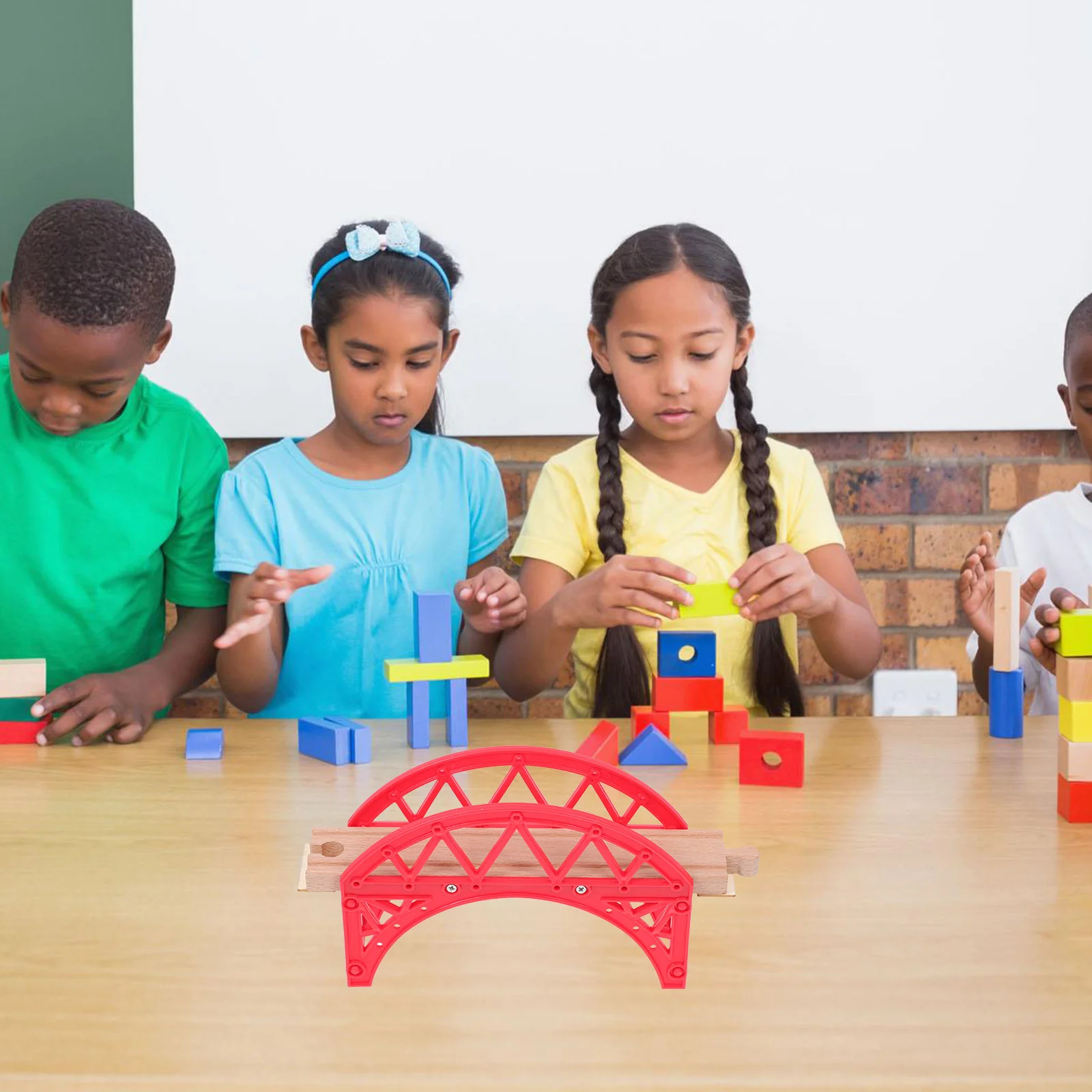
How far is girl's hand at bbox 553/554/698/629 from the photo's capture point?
128 cm

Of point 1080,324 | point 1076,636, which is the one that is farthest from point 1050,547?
point 1076,636

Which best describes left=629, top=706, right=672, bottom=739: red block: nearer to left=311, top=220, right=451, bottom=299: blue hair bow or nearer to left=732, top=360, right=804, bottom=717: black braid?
left=732, top=360, right=804, bottom=717: black braid

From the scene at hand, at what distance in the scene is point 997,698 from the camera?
4.27 feet

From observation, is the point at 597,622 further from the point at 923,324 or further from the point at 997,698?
the point at 923,324

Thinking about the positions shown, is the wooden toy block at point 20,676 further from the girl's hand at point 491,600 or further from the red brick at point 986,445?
the red brick at point 986,445

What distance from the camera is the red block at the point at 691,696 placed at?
1.32m

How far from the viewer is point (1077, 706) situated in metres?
1.00

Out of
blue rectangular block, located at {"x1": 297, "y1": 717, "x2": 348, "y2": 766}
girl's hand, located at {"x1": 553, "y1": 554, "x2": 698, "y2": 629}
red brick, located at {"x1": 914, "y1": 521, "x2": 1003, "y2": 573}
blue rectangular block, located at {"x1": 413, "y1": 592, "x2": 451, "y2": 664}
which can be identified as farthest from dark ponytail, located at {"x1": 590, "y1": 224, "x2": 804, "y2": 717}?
red brick, located at {"x1": 914, "y1": 521, "x2": 1003, "y2": 573}

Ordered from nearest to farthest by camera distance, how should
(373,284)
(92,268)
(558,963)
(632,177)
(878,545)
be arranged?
(558,963) → (92,268) → (373,284) → (632,177) → (878,545)

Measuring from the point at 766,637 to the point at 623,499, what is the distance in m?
0.27

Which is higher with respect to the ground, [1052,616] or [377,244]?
[377,244]

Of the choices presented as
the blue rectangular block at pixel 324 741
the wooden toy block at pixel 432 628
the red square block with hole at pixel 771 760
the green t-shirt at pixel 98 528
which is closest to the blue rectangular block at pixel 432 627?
the wooden toy block at pixel 432 628

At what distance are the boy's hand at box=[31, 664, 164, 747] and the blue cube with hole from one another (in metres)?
0.55

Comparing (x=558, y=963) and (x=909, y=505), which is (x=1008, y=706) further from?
(x=909, y=505)
